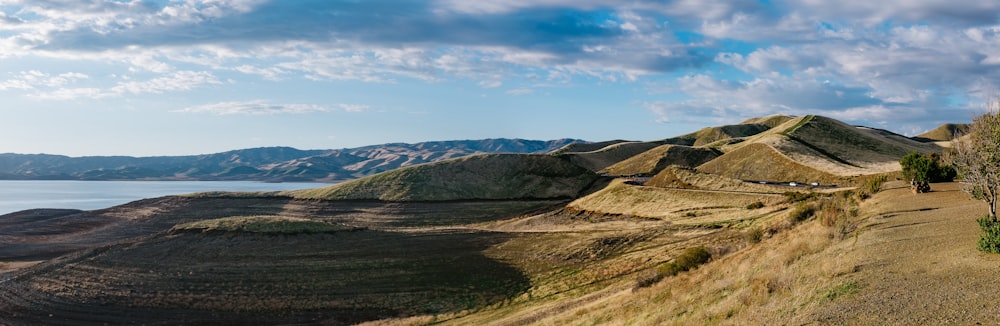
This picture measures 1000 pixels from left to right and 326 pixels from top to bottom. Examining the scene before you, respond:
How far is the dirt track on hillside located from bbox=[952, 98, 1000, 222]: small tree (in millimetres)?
1394

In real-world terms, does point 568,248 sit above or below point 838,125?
below

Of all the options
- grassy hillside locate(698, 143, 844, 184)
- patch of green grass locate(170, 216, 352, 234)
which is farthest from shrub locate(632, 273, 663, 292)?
grassy hillside locate(698, 143, 844, 184)

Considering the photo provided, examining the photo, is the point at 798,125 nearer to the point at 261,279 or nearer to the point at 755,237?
the point at 755,237

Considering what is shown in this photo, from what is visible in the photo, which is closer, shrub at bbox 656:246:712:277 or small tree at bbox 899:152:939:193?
shrub at bbox 656:246:712:277

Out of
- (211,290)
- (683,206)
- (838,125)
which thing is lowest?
(211,290)

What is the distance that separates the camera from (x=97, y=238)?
84.7 m

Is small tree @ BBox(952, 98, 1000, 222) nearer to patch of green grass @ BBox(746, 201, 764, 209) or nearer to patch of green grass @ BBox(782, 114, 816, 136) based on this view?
patch of green grass @ BBox(746, 201, 764, 209)

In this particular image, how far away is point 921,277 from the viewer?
57.8ft

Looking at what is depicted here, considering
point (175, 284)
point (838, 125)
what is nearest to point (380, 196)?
point (175, 284)

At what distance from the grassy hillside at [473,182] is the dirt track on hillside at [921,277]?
8140cm

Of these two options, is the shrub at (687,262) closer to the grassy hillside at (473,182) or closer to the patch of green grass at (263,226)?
the patch of green grass at (263,226)

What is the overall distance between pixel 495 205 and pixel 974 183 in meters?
74.5

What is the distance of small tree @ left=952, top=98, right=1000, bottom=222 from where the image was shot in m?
26.8

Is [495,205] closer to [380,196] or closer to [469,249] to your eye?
[380,196]
